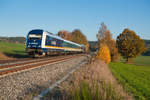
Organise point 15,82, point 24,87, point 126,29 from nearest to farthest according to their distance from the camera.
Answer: point 24,87, point 15,82, point 126,29

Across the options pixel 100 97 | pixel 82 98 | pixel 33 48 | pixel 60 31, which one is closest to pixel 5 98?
pixel 82 98

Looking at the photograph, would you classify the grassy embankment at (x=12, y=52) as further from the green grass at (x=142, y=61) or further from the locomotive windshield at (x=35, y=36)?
the green grass at (x=142, y=61)

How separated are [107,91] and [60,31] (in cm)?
7162

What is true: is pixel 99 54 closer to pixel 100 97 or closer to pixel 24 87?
pixel 24 87

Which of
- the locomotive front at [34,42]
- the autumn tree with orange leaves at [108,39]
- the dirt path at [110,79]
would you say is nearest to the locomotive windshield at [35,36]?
the locomotive front at [34,42]

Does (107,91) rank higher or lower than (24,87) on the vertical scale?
higher

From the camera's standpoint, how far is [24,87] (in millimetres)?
5945

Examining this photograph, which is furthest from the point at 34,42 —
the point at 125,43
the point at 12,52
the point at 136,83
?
the point at 125,43

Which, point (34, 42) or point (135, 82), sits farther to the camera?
point (34, 42)

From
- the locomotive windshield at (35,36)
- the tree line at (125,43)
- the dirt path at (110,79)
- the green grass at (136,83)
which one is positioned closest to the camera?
the dirt path at (110,79)

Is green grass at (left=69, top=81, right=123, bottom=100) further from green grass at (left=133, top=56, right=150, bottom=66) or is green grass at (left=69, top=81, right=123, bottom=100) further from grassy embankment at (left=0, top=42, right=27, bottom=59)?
green grass at (left=133, top=56, right=150, bottom=66)

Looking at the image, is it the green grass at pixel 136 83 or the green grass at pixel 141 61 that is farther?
the green grass at pixel 141 61

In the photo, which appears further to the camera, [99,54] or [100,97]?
[99,54]

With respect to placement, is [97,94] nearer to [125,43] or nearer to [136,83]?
[136,83]
